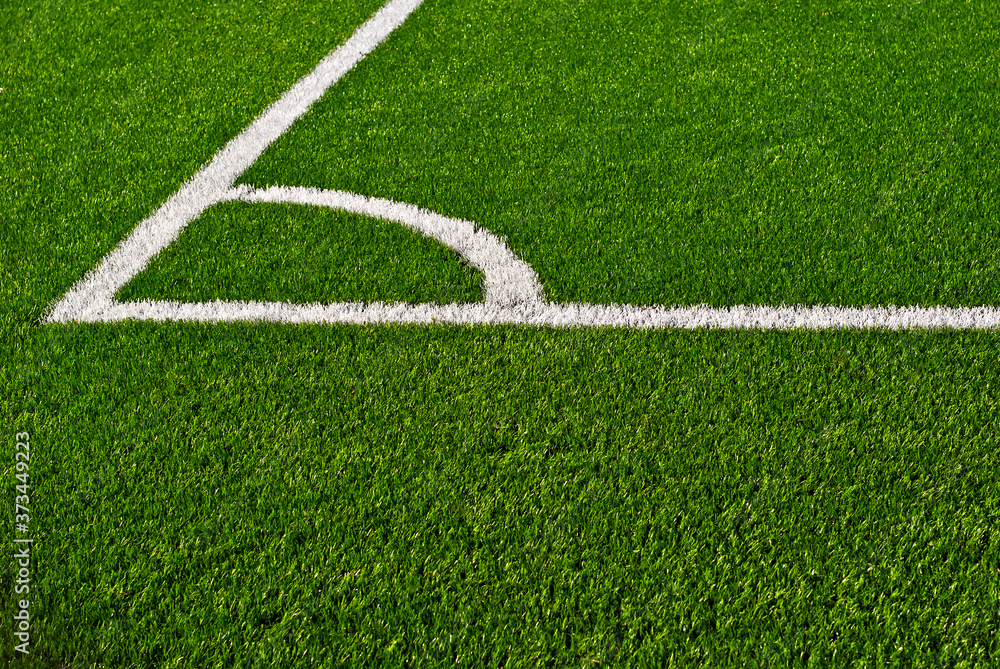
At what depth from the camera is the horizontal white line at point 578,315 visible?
216cm

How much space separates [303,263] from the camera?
96.6 inches

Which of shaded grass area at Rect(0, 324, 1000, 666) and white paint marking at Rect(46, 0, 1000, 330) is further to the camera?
white paint marking at Rect(46, 0, 1000, 330)

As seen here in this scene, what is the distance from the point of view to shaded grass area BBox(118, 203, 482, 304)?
7.68 feet

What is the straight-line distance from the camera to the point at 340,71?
358 cm

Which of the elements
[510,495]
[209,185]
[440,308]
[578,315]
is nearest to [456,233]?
[440,308]

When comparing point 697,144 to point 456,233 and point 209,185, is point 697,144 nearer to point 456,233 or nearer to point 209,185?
point 456,233

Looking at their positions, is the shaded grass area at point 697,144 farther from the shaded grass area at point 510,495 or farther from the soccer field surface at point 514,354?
the shaded grass area at point 510,495

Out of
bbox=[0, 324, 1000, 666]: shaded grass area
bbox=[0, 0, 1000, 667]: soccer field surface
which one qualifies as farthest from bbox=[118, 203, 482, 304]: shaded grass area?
bbox=[0, 324, 1000, 666]: shaded grass area

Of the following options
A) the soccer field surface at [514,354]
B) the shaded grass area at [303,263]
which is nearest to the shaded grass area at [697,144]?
the soccer field surface at [514,354]

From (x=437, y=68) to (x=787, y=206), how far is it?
1.64m

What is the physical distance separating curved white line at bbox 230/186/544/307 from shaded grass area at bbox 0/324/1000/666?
0.59ft

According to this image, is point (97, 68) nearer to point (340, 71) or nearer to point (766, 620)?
point (340, 71)

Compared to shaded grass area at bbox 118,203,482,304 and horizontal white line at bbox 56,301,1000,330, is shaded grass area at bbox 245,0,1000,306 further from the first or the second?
shaded grass area at bbox 118,203,482,304

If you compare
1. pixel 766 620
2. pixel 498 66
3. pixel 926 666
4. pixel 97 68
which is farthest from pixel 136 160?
pixel 926 666
